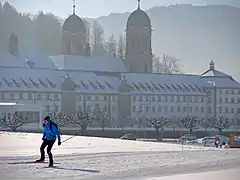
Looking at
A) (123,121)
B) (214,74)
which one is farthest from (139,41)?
(123,121)

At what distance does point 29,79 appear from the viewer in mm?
60844

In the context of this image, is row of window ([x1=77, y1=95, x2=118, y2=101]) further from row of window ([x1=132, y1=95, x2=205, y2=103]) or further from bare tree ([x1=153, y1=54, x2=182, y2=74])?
bare tree ([x1=153, y1=54, x2=182, y2=74])

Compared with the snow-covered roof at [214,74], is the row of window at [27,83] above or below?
below

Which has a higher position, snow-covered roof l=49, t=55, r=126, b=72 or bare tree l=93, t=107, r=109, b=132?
snow-covered roof l=49, t=55, r=126, b=72

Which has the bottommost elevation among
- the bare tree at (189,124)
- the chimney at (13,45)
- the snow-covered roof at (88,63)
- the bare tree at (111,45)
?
the bare tree at (189,124)

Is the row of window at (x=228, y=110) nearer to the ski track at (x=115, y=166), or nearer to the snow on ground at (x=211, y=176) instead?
the ski track at (x=115, y=166)

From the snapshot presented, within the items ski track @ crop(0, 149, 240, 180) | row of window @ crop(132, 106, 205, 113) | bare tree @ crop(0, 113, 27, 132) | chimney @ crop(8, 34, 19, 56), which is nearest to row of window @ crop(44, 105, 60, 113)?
row of window @ crop(132, 106, 205, 113)

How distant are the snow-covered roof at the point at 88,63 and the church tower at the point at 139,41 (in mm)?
2305

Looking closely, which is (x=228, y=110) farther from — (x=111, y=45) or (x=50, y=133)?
(x=50, y=133)

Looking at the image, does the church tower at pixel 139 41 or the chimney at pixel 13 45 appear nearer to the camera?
the chimney at pixel 13 45

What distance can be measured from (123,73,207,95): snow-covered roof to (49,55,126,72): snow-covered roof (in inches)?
140

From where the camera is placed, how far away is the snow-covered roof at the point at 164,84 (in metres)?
67.7

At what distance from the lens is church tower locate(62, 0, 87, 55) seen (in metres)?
70.4

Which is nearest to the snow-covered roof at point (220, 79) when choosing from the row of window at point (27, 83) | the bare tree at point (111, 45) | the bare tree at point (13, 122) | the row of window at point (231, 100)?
the row of window at point (231, 100)
